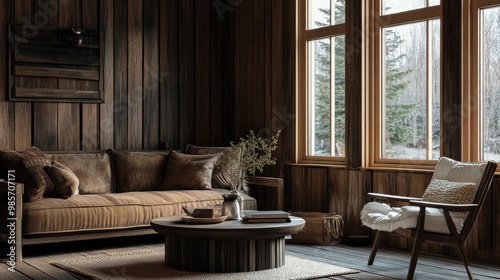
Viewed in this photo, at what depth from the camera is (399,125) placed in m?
5.80

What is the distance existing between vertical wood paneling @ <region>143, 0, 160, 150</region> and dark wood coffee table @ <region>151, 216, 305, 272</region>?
96.5 inches

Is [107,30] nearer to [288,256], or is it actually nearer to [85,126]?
[85,126]

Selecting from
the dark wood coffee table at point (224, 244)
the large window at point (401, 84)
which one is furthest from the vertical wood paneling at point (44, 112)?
the large window at point (401, 84)

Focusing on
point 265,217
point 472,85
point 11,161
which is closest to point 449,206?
point 265,217

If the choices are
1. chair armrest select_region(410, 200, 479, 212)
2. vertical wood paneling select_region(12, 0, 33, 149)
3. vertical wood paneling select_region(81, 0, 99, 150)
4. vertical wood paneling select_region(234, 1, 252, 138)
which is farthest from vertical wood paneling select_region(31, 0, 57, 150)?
chair armrest select_region(410, 200, 479, 212)

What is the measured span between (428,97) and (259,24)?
89.9 inches

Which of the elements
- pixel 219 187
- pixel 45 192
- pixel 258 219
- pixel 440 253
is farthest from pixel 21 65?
pixel 440 253

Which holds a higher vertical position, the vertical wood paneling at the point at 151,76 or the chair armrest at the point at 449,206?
the vertical wood paneling at the point at 151,76

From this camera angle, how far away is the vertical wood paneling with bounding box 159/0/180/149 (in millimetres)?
7090

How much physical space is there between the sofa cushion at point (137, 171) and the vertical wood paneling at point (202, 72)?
2.77 ft

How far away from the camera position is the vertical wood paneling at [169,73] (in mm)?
7090

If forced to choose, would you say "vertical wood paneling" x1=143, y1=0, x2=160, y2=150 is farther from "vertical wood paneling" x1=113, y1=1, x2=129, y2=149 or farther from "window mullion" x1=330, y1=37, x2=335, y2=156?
"window mullion" x1=330, y1=37, x2=335, y2=156

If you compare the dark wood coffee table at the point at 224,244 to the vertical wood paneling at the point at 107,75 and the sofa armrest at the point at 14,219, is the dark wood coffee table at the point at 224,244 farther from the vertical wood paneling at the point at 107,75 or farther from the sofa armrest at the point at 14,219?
the vertical wood paneling at the point at 107,75

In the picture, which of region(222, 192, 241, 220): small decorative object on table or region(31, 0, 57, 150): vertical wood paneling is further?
region(31, 0, 57, 150): vertical wood paneling
